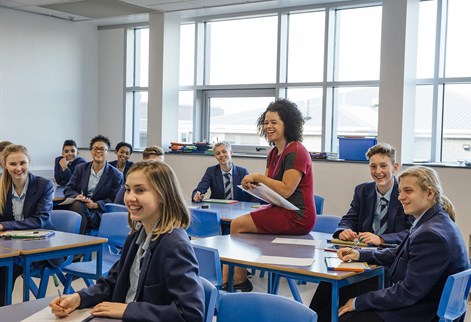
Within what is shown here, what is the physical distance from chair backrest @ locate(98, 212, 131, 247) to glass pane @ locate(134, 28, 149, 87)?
5.12 meters

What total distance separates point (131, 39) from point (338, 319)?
23.5ft

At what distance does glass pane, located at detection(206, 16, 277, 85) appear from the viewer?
784 cm

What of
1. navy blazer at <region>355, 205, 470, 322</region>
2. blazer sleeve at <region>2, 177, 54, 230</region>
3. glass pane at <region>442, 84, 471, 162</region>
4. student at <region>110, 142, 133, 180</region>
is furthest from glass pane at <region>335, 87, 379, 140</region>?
navy blazer at <region>355, 205, 470, 322</region>

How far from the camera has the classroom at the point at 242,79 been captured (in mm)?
6367

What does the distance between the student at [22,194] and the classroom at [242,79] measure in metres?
3.54

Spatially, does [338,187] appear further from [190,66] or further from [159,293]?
[159,293]

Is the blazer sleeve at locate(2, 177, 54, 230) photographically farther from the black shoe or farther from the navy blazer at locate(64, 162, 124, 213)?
the navy blazer at locate(64, 162, 124, 213)

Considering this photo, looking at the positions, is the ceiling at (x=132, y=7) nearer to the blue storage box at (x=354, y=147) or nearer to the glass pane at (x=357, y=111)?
the glass pane at (x=357, y=111)

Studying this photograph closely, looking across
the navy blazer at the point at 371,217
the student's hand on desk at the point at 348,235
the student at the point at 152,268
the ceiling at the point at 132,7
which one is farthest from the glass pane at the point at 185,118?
the student at the point at 152,268

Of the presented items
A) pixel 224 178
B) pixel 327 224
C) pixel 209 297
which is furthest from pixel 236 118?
pixel 209 297

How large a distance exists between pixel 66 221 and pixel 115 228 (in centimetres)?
38

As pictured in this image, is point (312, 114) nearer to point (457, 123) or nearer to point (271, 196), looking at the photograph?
point (457, 123)

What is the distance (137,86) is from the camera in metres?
9.11

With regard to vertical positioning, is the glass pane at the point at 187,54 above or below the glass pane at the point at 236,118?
above
